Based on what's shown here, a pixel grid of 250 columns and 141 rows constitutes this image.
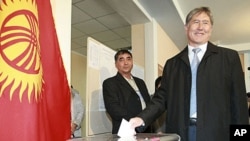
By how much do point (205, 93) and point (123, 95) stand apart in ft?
3.17

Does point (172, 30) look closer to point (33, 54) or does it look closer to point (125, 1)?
point (125, 1)

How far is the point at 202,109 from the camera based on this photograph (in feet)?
4.44

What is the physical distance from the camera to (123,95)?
2250 mm

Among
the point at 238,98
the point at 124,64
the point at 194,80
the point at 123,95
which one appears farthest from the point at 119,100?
the point at 238,98

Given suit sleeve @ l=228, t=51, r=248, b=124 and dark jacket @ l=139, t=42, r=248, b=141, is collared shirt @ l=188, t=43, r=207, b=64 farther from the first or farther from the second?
suit sleeve @ l=228, t=51, r=248, b=124

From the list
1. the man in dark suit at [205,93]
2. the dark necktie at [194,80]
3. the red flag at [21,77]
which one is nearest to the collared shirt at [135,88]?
the man in dark suit at [205,93]

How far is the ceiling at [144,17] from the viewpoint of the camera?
12.0ft

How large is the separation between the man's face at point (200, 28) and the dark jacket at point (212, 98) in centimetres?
6

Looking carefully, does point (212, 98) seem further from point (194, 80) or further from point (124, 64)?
point (124, 64)

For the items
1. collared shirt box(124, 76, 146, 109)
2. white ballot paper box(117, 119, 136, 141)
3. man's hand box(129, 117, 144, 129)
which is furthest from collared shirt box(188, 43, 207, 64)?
collared shirt box(124, 76, 146, 109)

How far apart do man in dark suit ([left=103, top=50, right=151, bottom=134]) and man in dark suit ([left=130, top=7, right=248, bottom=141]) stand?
67 cm

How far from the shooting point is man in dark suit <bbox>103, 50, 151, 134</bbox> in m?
2.14

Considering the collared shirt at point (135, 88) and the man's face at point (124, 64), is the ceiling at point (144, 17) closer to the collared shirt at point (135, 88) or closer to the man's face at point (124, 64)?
the man's face at point (124, 64)

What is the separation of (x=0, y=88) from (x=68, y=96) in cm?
50
